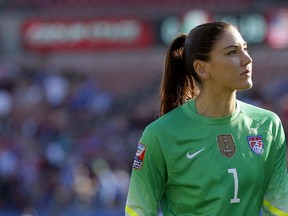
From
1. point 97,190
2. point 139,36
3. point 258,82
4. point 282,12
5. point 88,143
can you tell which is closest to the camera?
point 97,190

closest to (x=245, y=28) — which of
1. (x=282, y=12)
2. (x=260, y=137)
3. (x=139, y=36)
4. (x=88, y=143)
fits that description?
(x=282, y=12)

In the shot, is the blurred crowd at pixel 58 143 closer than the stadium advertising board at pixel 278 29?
Yes

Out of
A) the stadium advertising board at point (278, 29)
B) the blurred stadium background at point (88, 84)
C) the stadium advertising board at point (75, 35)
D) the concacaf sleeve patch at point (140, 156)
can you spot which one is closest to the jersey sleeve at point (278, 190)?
the concacaf sleeve patch at point (140, 156)

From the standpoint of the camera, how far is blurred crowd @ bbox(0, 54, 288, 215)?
1570cm

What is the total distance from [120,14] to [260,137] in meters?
20.1

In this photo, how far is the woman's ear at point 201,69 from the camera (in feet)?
15.7

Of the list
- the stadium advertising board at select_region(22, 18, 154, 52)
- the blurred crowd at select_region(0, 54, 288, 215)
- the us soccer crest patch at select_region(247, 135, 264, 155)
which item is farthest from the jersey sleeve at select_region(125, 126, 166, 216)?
the stadium advertising board at select_region(22, 18, 154, 52)

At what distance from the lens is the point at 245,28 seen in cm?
2244

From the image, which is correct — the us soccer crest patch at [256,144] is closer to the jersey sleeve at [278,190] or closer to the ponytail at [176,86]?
the jersey sleeve at [278,190]

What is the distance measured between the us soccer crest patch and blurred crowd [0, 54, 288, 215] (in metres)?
9.69

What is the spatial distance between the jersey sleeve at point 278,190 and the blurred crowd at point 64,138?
964cm

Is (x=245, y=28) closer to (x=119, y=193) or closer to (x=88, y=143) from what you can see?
(x=88, y=143)

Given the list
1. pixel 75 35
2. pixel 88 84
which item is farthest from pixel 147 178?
pixel 75 35

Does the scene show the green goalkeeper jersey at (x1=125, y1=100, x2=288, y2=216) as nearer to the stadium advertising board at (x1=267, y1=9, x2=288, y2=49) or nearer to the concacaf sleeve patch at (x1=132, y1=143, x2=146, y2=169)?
the concacaf sleeve patch at (x1=132, y1=143, x2=146, y2=169)
